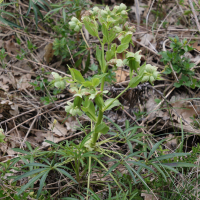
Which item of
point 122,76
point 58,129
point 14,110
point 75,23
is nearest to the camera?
point 75,23

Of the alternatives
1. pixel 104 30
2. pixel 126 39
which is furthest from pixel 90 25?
pixel 126 39

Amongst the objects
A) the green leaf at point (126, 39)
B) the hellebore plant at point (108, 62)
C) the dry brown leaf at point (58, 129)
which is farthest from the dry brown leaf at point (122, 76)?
the green leaf at point (126, 39)

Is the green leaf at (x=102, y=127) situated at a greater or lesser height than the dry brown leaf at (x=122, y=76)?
greater

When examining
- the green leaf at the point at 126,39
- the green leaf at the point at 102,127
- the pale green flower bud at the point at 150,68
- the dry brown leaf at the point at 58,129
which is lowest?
the dry brown leaf at the point at 58,129

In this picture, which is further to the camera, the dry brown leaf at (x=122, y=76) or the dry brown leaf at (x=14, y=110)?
the dry brown leaf at (x=122, y=76)

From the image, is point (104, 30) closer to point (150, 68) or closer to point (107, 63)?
point (107, 63)

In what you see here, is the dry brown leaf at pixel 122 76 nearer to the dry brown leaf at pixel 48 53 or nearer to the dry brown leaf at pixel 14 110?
the dry brown leaf at pixel 48 53

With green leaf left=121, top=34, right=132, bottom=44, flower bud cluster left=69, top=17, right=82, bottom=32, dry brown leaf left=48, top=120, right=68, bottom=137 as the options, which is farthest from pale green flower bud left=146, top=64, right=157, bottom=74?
dry brown leaf left=48, top=120, right=68, bottom=137

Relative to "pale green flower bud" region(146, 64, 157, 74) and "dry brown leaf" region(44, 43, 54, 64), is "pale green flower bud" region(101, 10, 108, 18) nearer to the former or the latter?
"pale green flower bud" region(146, 64, 157, 74)

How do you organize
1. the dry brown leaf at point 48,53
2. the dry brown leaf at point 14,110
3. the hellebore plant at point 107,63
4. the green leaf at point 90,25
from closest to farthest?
the hellebore plant at point 107,63
the green leaf at point 90,25
the dry brown leaf at point 14,110
the dry brown leaf at point 48,53

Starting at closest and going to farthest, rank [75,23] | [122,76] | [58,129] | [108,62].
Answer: [108,62] → [75,23] → [58,129] → [122,76]

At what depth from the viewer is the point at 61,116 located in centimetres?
192

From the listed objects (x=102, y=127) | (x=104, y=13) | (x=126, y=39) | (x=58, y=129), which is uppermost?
(x=104, y=13)

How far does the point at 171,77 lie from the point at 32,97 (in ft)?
4.70
